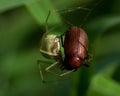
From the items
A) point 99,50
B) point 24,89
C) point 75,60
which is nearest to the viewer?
point 75,60

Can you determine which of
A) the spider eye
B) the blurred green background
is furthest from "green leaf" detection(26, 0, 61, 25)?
the spider eye

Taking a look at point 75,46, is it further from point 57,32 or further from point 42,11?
point 42,11

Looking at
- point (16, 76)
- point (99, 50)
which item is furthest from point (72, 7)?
point (16, 76)

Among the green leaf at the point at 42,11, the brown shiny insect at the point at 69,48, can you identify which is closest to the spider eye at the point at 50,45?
the brown shiny insect at the point at 69,48

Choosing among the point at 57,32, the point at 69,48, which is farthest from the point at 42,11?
the point at 69,48

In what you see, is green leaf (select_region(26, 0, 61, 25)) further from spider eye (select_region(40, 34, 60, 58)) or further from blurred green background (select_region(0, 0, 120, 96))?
spider eye (select_region(40, 34, 60, 58))

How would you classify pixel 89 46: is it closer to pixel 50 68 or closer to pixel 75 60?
pixel 75 60

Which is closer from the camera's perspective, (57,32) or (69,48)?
(69,48)
